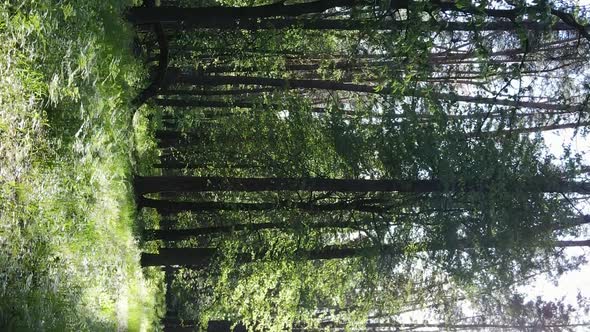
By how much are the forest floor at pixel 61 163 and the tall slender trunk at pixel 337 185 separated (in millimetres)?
1882

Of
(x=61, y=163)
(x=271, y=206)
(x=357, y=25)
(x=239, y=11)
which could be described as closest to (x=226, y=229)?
(x=271, y=206)

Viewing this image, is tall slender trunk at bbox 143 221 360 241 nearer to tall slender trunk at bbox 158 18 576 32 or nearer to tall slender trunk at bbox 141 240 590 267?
tall slender trunk at bbox 141 240 590 267

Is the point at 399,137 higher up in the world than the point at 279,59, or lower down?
lower down

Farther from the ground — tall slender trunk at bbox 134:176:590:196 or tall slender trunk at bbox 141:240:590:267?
tall slender trunk at bbox 134:176:590:196

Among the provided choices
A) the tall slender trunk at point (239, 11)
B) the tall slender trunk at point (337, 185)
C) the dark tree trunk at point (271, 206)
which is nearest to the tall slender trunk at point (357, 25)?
the tall slender trunk at point (239, 11)

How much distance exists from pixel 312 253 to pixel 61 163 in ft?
23.7

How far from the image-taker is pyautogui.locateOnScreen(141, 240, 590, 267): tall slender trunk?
13045 millimetres

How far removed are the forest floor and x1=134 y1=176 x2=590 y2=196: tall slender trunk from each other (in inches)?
74.1

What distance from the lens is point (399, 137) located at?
1323 centimetres

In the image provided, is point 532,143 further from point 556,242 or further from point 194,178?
point 194,178

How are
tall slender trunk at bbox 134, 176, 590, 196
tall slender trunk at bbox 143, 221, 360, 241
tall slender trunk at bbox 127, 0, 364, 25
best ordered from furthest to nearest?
1. tall slender trunk at bbox 143, 221, 360, 241
2. tall slender trunk at bbox 134, 176, 590, 196
3. tall slender trunk at bbox 127, 0, 364, 25

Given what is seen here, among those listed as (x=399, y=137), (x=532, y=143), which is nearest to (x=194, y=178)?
(x=399, y=137)

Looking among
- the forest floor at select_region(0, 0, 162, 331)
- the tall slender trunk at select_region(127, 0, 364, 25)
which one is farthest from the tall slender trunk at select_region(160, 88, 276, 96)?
the tall slender trunk at select_region(127, 0, 364, 25)

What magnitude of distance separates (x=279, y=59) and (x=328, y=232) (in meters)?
6.46
